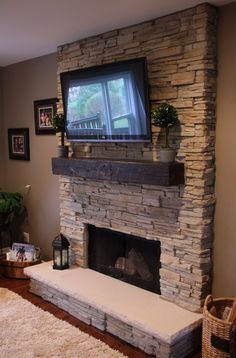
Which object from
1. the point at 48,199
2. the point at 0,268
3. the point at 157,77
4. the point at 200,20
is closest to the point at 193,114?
the point at 157,77

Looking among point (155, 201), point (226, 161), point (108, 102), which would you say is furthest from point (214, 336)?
point (108, 102)

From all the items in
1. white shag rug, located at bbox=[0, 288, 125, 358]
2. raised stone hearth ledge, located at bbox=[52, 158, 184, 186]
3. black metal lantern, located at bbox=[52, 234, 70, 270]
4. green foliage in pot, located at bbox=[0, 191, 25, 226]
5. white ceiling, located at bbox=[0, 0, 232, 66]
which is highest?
white ceiling, located at bbox=[0, 0, 232, 66]

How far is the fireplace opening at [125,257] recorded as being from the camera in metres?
2.98

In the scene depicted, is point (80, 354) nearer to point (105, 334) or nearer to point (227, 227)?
point (105, 334)

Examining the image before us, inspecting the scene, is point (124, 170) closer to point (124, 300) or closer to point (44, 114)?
point (124, 300)

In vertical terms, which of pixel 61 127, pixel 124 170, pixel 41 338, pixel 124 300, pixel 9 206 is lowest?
pixel 41 338

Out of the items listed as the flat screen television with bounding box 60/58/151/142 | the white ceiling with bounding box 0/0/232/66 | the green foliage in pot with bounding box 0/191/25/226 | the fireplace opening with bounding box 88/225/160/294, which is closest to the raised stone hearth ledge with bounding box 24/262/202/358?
the fireplace opening with bounding box 88/225/160/294

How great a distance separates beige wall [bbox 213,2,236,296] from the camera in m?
2.35

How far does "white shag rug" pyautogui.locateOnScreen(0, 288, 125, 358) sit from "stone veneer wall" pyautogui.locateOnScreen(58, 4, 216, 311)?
0.68m

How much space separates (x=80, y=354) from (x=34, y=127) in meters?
2.51

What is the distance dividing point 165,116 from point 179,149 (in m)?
0.27

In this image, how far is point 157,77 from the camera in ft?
8.64

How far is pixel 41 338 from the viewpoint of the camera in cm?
263

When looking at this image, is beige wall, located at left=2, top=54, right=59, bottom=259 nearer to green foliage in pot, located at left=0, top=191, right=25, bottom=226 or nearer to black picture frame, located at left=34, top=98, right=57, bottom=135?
black picture frame, located at left=34, top=98, right=57, bottom=135
